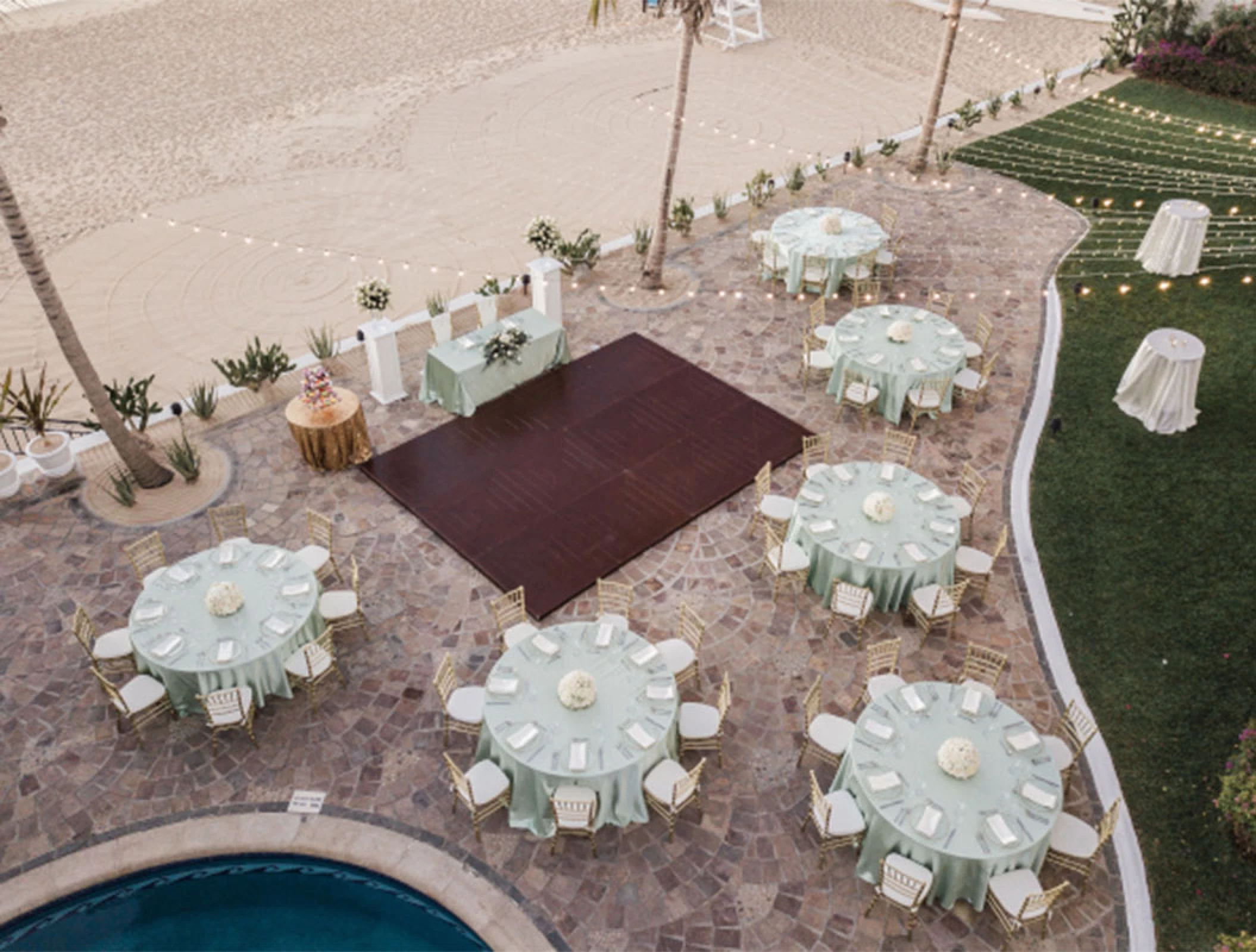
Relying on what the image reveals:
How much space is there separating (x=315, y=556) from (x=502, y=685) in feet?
11.6

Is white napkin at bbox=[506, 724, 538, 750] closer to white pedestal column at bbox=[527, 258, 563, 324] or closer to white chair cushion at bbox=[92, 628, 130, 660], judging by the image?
white chair cushion at bbox=[92, 628, 130, 660]

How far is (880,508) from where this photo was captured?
12242mm

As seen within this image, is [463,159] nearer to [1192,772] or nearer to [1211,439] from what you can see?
[1211,439]

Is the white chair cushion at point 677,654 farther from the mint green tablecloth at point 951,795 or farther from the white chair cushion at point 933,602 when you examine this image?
the white chair cushion at point 933,602

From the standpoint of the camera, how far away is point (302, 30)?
32375 mm

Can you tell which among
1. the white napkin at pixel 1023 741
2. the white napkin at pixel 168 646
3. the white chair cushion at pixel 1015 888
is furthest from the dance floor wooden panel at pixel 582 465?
the white chair cushion at pixel 1015 888

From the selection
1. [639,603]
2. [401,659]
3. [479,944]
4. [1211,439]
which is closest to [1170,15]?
[1211,439]

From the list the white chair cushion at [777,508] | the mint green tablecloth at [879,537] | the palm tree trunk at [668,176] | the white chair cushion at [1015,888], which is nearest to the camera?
the white chair cushion at [1015,888]

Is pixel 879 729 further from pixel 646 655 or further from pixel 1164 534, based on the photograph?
pixel 1164 534

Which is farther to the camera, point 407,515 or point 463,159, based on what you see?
point 463,159

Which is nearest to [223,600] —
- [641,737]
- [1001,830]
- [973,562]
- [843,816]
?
[641,737]

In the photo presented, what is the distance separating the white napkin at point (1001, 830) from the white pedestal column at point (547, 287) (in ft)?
35.1

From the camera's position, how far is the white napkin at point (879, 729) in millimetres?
9906

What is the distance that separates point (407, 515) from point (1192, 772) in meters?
10.0
